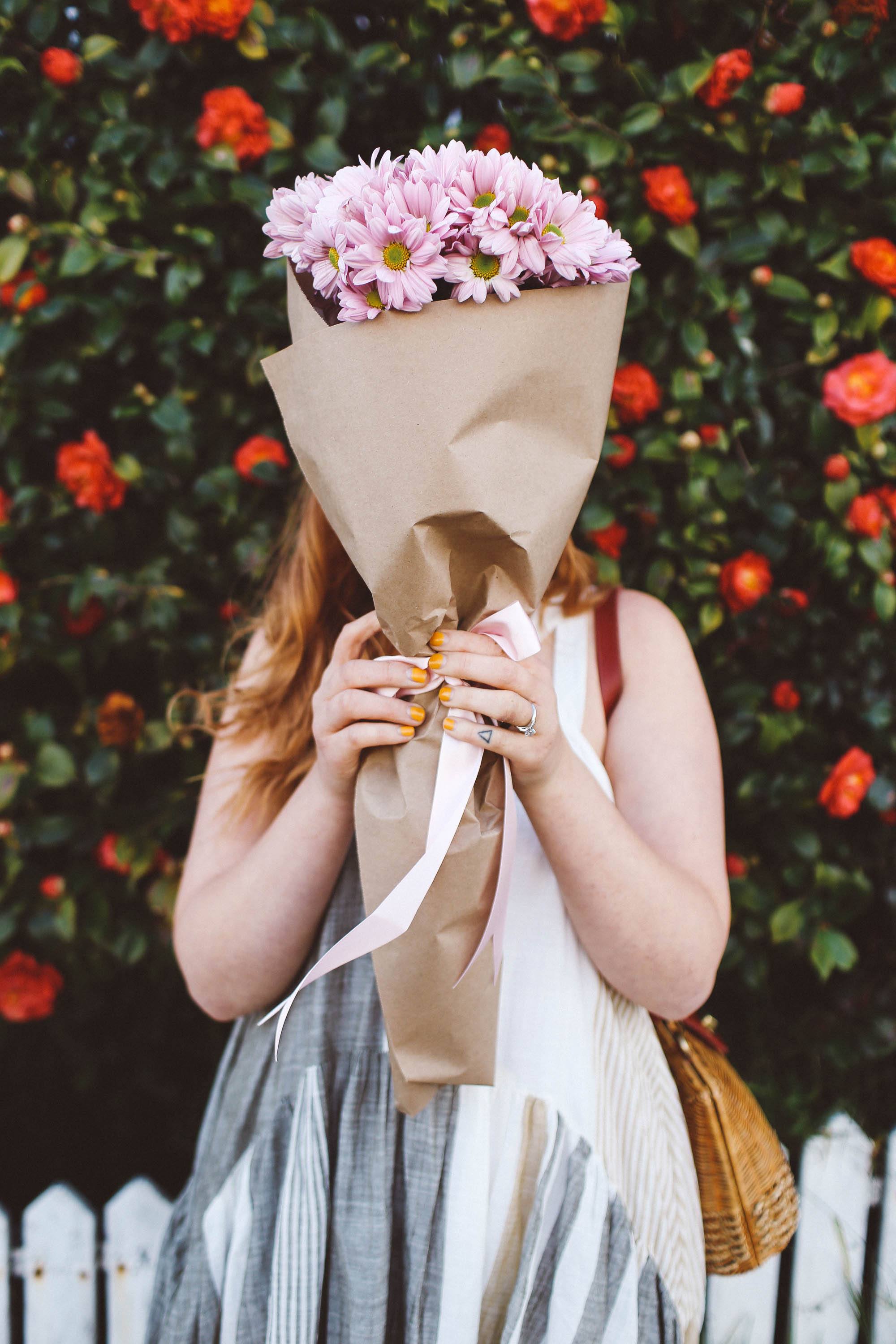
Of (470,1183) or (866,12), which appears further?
(866,12)

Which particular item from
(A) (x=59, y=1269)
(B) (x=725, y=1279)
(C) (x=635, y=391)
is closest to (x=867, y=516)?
(C) (x=635, y=391)

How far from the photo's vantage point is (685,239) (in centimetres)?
140

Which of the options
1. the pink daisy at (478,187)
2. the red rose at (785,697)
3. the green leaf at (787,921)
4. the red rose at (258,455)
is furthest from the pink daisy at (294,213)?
the green leaf at (787,921)

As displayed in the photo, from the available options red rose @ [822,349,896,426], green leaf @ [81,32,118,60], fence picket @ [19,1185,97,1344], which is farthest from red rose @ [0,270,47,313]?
fence picket @ [19,1185,97,1344]

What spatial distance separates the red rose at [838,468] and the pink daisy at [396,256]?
0.99 m

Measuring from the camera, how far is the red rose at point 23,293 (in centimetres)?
145

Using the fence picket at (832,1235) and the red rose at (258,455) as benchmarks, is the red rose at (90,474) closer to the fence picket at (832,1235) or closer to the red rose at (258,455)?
the red rose at (258,455)

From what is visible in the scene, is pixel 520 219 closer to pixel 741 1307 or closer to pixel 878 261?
pixel 878 261

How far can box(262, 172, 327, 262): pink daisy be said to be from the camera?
0.74 m

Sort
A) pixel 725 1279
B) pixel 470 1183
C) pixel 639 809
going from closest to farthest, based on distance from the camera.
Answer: pixel 470 1183 < pixel 639 809 < pixel 725 1279

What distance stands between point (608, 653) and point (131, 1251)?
123 centimetres

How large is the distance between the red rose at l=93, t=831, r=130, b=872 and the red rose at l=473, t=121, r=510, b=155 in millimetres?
1334

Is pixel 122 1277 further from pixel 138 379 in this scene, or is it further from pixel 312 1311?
pixel 138 379

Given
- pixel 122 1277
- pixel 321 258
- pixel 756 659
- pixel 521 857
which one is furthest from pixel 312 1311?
pixel 756 659
